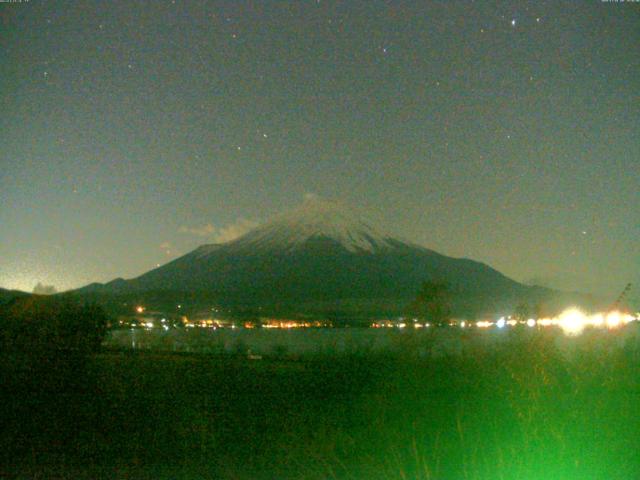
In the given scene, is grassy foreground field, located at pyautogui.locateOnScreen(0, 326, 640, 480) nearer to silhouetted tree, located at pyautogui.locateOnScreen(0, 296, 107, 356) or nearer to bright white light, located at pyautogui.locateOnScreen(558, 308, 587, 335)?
silhouetted tree, located at pyautogui.locateOnScreen(0, 296, 107, 356)

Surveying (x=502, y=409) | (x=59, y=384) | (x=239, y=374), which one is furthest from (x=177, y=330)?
(x=502, y=409)

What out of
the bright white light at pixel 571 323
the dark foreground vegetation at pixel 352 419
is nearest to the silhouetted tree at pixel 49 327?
the dark foreground vegetation at pixel 352 419

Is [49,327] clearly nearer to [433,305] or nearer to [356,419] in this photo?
[356,419]

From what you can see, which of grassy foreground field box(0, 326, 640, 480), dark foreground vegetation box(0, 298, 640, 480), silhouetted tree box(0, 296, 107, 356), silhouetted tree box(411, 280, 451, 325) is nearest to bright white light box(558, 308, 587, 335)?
grassy foreground field box(0, 326, 640, 480)

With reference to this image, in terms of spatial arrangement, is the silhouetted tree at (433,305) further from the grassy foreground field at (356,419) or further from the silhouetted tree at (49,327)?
the silhouetted tree at (49,327)

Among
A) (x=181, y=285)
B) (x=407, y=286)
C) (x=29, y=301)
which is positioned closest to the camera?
(x=29, y=301)

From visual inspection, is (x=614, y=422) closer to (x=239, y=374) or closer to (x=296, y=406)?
(x=296, y=406)
